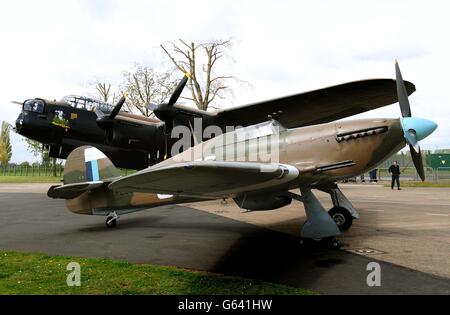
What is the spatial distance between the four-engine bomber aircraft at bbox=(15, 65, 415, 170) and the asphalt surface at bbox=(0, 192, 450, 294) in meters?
4.67

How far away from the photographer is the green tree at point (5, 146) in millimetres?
91125

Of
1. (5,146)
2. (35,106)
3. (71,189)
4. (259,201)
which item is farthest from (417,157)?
(5,146)

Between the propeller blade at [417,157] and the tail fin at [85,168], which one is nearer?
the propeller blade at [417,157]

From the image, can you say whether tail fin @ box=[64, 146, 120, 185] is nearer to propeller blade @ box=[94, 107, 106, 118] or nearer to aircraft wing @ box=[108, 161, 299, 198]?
aircraft wing @ box=[108, 161, 299, 198]

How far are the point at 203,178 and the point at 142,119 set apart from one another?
13.2 meters

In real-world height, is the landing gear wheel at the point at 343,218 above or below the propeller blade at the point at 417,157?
below

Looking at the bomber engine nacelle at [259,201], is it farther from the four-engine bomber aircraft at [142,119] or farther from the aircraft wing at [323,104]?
the four-engine bomber aircraft at [142,119]

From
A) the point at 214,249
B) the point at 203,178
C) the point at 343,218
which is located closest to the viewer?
the point at 203,178

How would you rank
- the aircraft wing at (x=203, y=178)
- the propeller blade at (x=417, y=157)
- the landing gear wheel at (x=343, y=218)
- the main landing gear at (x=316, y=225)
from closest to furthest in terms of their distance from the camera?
the aircraft wing at (x=203, y=178) → the main landing gear at (x=316, y=225) → the propeller blade at (x=417, y=157) → the landing gear wheel at (x=343, y=218)

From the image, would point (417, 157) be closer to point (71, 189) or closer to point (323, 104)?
point (323, 104)

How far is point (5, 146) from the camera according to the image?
92625 mm

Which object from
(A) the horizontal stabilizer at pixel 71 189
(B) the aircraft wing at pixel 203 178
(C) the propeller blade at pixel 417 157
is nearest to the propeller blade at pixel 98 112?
(A) the horizontal stabilizer at pixel 71 189

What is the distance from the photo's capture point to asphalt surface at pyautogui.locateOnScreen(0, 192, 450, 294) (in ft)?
15.0
